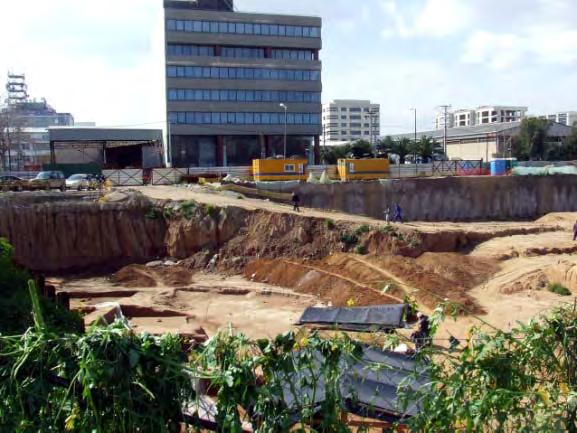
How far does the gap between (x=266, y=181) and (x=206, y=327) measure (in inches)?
1011

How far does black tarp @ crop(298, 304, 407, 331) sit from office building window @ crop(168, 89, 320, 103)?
171ft

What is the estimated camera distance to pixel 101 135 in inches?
2689

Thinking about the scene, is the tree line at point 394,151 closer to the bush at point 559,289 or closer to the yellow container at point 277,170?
the yellow container at point 277,170

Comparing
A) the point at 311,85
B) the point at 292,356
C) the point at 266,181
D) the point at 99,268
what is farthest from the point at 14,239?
the point at 311,85

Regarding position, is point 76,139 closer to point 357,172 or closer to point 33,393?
point 357,172

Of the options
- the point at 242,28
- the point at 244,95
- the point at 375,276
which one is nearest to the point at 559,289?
the point at 375,276

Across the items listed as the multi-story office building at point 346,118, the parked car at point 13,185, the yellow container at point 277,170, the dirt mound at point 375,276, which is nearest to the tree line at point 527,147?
the yellow container at point 277,170

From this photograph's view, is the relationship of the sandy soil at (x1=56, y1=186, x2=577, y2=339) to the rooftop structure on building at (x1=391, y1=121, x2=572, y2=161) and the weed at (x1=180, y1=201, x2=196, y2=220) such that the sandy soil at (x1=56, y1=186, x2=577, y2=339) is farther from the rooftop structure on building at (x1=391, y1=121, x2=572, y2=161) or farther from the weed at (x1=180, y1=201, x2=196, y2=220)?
the rooftop structure on building at (x1=391, y1=121, x2=572, y2=161)

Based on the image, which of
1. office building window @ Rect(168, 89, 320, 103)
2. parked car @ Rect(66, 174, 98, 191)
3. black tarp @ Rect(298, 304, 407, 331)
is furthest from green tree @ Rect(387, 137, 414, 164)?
black tarp @ Rect(298, 304, 407, 331)

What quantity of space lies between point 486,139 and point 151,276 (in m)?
69.1

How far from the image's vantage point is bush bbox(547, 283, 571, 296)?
25.9 meters

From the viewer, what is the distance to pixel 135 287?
29.8 meters

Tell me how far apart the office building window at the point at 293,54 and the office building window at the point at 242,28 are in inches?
72.2

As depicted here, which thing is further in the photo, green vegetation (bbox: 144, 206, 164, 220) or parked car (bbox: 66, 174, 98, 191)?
parked car (bbox: 66, 174, 98, 191)
